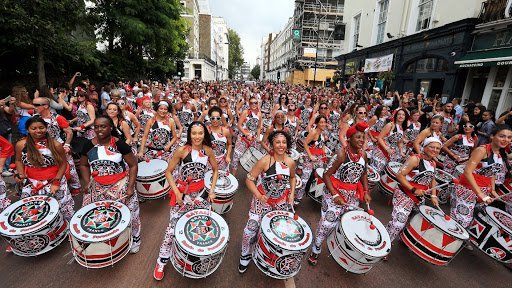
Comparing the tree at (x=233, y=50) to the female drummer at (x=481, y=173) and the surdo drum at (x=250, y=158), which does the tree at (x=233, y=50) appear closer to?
the surdo drum at (x=250, y=158)

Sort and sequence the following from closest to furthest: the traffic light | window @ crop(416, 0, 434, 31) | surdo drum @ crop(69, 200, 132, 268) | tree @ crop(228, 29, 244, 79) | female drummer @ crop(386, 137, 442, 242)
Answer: surdo drum @ crop(69, 200, 132, 268) < female drummer @ crop(386, 137, 442, 242) < window @ crop(416, 0, 434, 31) < the traffic light < tree @ crop(228, 29, 244, 79)

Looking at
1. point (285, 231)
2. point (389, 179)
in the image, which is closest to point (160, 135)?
point (285, 231)

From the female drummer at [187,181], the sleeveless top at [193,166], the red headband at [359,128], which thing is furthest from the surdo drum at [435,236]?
the sleeveless top at [193,166]

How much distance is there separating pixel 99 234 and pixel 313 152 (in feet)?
13.8

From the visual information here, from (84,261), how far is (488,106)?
54.9 ft

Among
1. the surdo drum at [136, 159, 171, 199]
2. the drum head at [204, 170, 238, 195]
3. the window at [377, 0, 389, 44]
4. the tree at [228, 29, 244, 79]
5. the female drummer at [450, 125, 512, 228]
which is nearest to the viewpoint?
the female drummer at [450, 125, 512, 228]

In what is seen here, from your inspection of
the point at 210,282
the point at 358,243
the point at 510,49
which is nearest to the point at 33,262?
the point at 210,282

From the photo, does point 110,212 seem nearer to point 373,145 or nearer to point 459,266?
point 459,266

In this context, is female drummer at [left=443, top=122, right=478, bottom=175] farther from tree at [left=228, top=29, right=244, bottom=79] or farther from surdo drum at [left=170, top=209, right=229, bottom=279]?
tree at [left=228, top=29, right=244, bottom=79]

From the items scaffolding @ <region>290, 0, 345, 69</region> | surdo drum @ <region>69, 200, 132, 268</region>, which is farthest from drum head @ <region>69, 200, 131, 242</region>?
scaffolding @ <region>290, 0, 345, 69</region>

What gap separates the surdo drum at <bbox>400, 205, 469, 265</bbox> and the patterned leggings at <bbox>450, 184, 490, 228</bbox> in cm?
79

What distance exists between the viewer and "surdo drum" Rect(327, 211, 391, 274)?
10.2 feet

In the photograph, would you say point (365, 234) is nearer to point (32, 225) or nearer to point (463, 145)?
point (32, 225)

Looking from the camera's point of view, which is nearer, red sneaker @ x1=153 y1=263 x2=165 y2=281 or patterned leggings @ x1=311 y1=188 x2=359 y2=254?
red sneaker @ x1=153 y1=263 x2=165 y2=281
